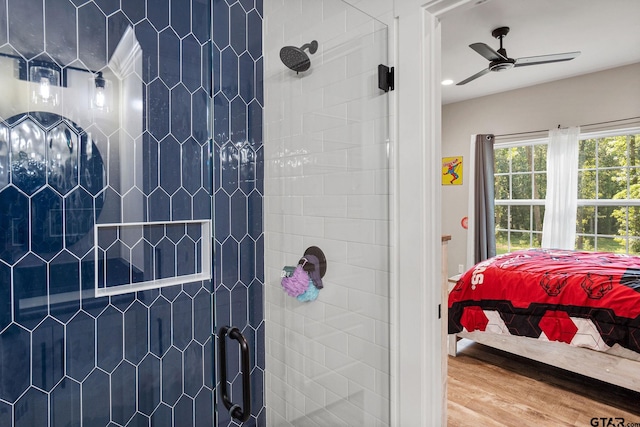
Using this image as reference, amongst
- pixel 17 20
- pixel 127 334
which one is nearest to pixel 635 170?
pixel 127 334

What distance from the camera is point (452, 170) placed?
529 cm

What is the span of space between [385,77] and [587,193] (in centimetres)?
412

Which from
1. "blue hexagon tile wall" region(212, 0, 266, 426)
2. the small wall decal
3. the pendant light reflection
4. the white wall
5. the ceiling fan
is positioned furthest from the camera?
the small wall decal

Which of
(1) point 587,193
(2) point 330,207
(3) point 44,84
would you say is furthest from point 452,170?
(3) point 44,84

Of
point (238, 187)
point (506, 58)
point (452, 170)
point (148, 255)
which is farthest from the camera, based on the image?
point (452, 170)

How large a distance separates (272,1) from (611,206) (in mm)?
4380

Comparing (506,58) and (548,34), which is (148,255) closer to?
(506,58)

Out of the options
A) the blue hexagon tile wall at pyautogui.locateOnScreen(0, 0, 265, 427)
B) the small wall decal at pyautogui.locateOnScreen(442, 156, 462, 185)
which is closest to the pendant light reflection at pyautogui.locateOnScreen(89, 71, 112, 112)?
the blue hexagon tile wall at pyautogui.locateOnScreen(0, 0, 265, 427)

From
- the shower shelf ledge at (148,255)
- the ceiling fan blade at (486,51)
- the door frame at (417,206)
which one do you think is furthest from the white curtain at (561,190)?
the shower shelf ledge at (148,255)

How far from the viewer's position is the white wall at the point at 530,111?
390 cm

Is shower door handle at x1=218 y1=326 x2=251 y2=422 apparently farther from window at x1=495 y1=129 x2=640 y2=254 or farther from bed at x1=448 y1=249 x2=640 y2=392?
window at x1=495 y1=129 x2=640 y2=254

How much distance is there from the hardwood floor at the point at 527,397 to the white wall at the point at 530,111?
2.26 m

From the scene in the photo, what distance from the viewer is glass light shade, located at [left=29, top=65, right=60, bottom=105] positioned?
4.30 ft

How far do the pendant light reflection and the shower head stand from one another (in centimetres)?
70
